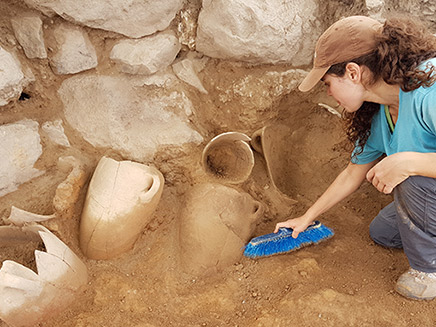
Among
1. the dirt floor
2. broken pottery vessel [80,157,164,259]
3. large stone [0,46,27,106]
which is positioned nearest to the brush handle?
the dirt floor

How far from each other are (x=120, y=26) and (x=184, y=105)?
53 centimetres

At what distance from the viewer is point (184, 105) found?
218 cm

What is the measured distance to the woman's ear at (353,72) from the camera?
1.43 meters

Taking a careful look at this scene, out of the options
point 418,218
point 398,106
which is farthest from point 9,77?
point 418,218

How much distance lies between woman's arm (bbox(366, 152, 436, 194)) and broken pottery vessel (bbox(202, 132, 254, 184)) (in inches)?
28.9

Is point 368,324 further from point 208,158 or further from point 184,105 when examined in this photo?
point 184,105

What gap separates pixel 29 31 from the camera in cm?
190

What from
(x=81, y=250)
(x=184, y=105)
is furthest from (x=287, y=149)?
(x=81, y=250)

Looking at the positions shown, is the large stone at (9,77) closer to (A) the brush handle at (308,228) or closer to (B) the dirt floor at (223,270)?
(B) the dirt floor at (223,270)

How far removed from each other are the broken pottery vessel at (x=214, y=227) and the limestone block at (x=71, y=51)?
0.91 metres

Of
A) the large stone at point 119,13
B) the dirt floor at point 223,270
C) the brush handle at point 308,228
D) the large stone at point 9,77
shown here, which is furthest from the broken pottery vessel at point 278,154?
the large stone at point 9,77

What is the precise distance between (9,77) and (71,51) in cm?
33

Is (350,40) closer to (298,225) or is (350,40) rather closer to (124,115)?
(298,225)

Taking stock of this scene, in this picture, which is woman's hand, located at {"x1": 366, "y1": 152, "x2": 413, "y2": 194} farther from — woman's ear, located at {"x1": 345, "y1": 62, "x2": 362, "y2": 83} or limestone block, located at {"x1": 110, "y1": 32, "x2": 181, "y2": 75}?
limestone block, located at {"x1": 110, "y1": 32, "x2": 181, "y2": 75}
